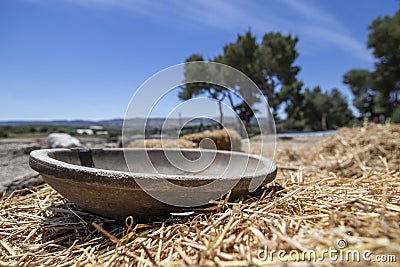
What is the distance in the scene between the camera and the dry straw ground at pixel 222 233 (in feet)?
2.21

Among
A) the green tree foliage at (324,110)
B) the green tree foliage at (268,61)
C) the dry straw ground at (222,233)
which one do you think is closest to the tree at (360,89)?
the green tree foliage at (324,110)

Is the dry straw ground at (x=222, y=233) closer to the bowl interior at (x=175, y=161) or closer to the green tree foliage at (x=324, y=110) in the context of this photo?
the bowl interior at (x=175, y=161)

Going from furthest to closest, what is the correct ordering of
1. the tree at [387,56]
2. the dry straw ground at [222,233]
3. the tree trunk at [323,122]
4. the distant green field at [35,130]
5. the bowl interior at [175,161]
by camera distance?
the tree trunk at [323,122] → the tree at [387,56] → the distant green field at [35,130] → the bowl interior at [175,161] → the dry straw ground at [222,233]

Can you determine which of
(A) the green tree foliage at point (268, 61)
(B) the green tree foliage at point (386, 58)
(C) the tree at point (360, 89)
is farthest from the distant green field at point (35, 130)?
(C) the tree at point (360, 89)

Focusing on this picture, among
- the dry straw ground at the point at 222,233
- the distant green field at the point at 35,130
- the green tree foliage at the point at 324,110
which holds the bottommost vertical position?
the dry straw ground at the point at 222,233

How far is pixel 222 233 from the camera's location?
82 cm

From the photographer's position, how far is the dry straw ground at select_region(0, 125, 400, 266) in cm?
67

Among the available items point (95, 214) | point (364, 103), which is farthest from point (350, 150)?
point (364, 103)

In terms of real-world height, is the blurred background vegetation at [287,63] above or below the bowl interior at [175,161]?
above

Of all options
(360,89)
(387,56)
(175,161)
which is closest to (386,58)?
(387,56)

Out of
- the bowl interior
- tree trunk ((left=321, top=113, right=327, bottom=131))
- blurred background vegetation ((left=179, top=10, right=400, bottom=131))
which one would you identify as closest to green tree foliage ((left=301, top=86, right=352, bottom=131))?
tree trunk ((left=321, top=113, right=327, bottom=131))

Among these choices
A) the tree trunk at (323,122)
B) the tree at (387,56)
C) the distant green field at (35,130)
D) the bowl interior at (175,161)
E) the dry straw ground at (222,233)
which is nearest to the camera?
the dry straw ground at (222,233)

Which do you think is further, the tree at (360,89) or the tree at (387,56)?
the tree at (360,89)

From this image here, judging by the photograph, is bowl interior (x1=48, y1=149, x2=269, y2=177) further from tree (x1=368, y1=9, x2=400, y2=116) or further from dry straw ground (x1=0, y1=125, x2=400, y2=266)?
tree (x1=368, y1=9, x2=400, y2=116)
